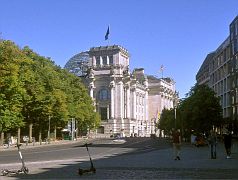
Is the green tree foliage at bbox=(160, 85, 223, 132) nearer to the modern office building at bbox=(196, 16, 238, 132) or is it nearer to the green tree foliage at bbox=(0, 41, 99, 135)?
the modern office building at bbox=(196, 16, 238, 132)

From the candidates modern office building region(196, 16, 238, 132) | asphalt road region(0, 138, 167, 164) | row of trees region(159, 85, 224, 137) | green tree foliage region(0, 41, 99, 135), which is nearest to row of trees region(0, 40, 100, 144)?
green tree foliage region(0, 41, 99, 135)

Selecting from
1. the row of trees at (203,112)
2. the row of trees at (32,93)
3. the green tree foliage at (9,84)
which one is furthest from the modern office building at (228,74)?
the green tree foliage at (9,84)

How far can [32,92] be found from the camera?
72812 mm

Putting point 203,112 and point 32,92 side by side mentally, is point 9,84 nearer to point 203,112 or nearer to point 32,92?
point 32,92

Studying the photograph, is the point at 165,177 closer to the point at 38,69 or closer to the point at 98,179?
the point at 98,179

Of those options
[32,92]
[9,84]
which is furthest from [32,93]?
[9,84]

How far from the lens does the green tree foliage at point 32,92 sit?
59938 mm

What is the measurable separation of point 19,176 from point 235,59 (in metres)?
84.7

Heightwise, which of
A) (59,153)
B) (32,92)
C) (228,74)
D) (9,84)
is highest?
(228,74)

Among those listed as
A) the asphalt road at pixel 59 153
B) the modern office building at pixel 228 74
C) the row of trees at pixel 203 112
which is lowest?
the asphalt road at pixel 59 153

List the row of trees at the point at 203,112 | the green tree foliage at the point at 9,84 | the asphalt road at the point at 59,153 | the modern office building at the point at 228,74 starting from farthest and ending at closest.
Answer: the modern office building at the point at 228,74 → the row of trees at the point at 203,112 → the green tree foliage at the point at 9,84 → the asphalt road at the point at 59,153

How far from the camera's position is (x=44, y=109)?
253 ft

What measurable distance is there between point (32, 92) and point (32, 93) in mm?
→ 197

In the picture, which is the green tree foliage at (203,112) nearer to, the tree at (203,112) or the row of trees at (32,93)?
the tree at (203,112)
